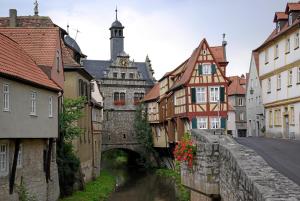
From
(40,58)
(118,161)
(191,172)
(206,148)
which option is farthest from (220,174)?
(118,161)

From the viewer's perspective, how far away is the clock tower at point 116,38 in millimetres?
64562

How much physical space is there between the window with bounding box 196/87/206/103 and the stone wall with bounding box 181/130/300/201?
59.2 ft

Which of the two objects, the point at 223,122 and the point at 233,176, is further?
the point at 223,122

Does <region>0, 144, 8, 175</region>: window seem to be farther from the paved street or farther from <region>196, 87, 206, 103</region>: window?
<region>196, 87, 206, 103</region>: window

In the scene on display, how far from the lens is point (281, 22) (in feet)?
105

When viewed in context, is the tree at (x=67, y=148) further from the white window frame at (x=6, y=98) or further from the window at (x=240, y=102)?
the window at (x=240, y=102)

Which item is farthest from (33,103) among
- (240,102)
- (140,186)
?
(240,102)

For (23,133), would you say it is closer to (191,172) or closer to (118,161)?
(191,172)

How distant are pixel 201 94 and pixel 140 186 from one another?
29.6 ft

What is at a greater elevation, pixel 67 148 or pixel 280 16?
pixel 280 16

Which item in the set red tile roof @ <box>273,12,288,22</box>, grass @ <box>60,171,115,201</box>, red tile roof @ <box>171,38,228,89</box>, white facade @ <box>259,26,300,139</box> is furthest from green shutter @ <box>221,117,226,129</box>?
grass @ <box>60,171,115,201</box>

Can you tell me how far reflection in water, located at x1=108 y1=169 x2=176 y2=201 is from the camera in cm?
3328

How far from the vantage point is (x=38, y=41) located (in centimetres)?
2494

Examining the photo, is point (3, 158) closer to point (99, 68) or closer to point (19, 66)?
point (19, 66)
